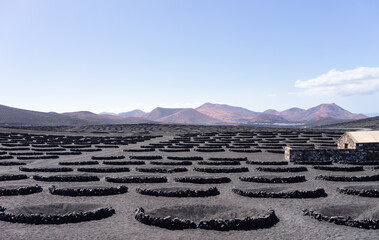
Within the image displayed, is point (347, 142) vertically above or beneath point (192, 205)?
above

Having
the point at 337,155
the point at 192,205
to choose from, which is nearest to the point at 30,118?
the point at 337,155

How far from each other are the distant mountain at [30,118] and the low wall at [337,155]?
143 meters

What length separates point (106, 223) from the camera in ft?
45.4

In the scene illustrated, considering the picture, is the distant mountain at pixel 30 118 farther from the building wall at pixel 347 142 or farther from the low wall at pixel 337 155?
the low wall at pixel 337 155

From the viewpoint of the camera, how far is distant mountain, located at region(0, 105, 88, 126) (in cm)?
15162

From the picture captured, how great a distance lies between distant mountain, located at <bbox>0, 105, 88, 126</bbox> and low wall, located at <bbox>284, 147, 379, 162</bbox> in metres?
143

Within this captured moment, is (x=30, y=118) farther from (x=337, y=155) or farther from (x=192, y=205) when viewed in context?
(x=192, y=205)

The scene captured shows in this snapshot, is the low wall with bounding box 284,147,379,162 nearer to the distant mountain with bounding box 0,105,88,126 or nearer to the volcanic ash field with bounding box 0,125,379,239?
the volcanic ash field with bounding box 0,125,379,239

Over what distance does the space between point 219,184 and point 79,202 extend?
29.6 ft

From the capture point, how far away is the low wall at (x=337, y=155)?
99.2 ft

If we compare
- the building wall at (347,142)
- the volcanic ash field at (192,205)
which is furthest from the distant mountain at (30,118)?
the building wall at (347,142)

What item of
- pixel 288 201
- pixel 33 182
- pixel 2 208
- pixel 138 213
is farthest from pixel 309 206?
pixel 33 182

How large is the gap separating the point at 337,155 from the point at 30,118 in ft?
521

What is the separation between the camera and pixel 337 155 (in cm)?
3047
